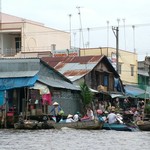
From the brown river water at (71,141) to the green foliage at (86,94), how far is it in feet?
32.2

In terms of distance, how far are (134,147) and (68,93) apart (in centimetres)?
1852

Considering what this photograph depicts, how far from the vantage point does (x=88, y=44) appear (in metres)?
64.0

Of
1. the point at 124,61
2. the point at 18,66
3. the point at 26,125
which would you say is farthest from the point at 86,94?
the point at 124,61

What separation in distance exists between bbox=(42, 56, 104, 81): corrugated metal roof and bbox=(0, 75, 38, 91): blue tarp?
7.05m

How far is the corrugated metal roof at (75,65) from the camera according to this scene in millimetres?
46750

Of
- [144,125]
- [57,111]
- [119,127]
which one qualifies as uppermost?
[57,111]

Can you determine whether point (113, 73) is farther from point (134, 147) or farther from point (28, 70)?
point (134, 147)

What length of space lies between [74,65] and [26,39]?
1265 centimetres

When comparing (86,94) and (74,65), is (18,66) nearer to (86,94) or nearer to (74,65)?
(86,94)

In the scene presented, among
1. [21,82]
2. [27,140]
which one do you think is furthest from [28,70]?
[27,140]

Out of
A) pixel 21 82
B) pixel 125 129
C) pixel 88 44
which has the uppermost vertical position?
pixel 88 44

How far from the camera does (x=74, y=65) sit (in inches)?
1900

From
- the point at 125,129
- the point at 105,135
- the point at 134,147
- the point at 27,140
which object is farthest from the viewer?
the point at 125,129

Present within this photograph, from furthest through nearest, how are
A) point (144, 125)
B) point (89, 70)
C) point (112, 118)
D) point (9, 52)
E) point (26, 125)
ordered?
point (9, 52)
point (89, 70)
point (112, 118)
point (144, 125)
point (26, 125)
